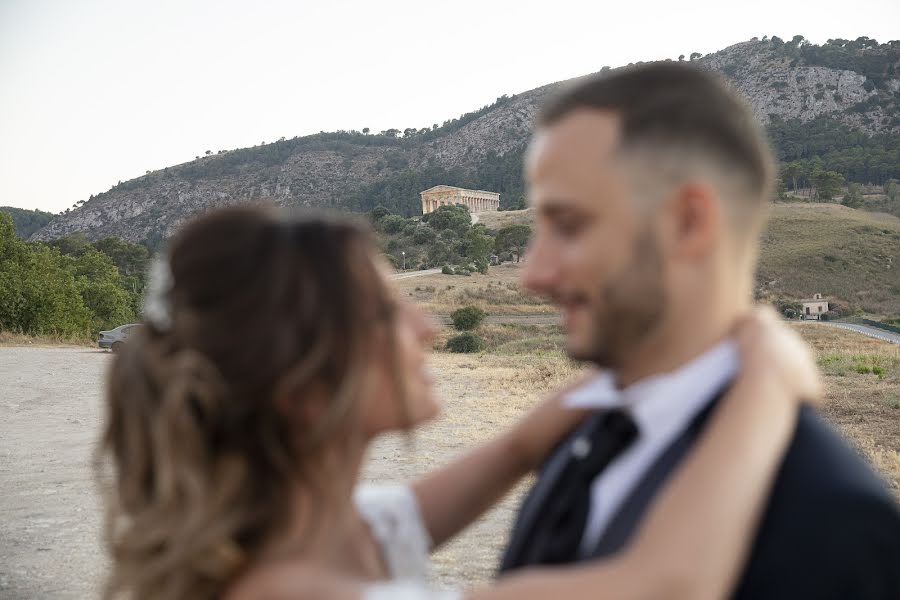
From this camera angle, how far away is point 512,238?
7500cm

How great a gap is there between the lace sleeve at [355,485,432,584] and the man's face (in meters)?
0.60

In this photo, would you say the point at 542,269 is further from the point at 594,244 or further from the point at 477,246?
the point at 477,246

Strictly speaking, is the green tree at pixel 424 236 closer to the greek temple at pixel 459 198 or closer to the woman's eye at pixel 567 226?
the greek temple at pixel 459 198

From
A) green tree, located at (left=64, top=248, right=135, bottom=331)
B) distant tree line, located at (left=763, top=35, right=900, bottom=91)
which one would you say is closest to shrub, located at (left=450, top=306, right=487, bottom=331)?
green tree, located at (left=64, top=248, right=135, bottom=331)

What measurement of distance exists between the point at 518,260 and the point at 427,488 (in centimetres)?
7384

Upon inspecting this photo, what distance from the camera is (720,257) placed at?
1.32m

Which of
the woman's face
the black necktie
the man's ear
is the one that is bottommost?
the black necktie

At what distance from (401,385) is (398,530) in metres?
0.45

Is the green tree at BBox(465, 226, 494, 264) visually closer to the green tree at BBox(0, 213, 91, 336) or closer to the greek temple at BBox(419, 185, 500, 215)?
the greek temple at BBox(419, 185, 500, 215)

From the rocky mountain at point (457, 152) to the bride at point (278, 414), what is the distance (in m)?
105

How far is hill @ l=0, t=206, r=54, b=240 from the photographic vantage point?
145500mm

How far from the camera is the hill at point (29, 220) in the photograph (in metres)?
146

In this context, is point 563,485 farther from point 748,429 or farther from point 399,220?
point 399,220

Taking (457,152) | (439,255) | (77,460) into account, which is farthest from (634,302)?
(457,152)
